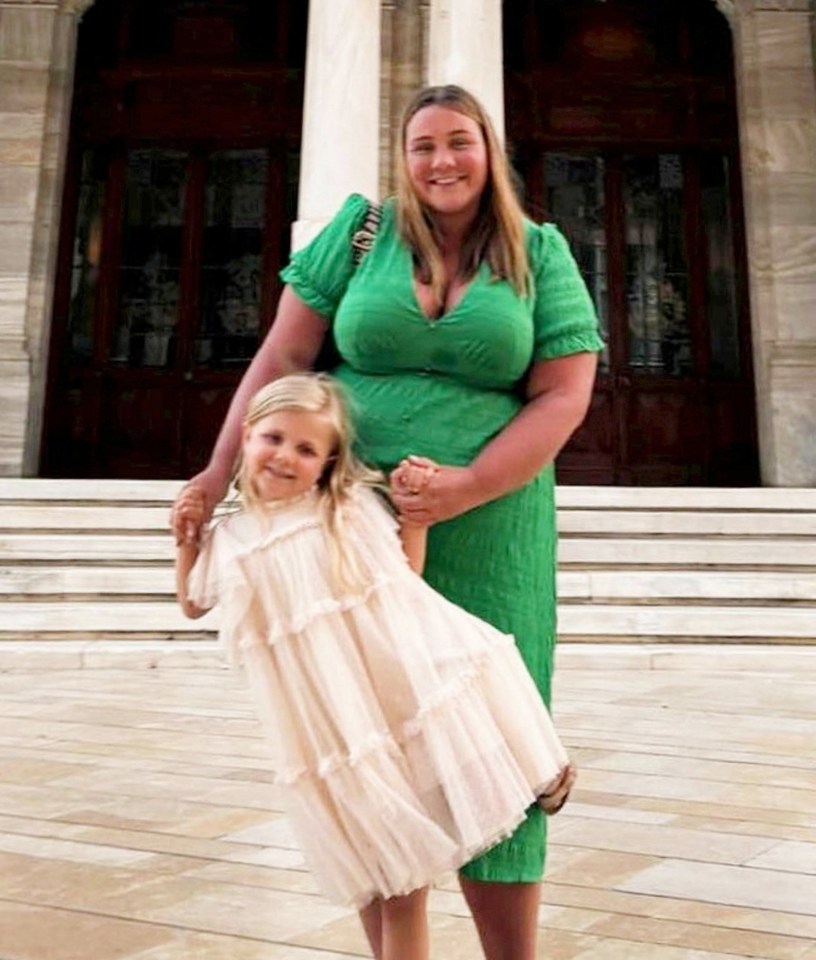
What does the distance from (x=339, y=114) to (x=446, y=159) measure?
7.02 metres

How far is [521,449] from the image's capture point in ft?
4.50

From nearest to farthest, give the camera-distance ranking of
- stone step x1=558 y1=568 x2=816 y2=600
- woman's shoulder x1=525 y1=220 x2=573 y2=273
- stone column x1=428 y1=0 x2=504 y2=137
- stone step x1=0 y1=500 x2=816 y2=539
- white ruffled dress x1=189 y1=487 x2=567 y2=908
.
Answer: white ruffled dress x1=189 y1=487 x2=567 y2=908
woman's shoulder x1=525 y1=220 x2=573 y2=273
stone step x1=558 y1=568 x2=816 y2=600
stone step x1=0 y1=500 x2=816 y2=539
stone column x1=428 y1=0 x2=504 y2=137

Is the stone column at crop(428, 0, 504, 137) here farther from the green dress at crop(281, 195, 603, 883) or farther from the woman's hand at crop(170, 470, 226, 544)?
the woman's hand at crop(170, 470, 226, 544)

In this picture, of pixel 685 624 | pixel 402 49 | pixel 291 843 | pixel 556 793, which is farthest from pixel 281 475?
pixel 402 49

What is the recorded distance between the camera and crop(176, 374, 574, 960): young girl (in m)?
1.26

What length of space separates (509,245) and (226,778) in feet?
6.95

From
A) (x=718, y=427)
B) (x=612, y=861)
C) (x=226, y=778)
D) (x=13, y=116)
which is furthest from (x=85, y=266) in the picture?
(x=612, y=861)

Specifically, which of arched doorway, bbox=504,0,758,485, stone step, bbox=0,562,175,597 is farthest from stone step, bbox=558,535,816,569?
arched doorway, bbox=504,0,758,485

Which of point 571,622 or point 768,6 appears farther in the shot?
point 768,6

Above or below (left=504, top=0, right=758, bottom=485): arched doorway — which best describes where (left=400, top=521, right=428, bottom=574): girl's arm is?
below

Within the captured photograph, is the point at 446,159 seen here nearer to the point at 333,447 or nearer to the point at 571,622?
the point at 333,447

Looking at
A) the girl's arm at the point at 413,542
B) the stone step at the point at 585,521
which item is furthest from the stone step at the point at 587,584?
the girl's arm at the point at 413,542

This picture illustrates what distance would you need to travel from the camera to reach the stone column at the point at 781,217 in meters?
10.2

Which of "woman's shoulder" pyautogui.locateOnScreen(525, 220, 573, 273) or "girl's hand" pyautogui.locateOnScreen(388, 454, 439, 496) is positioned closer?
"girl's hand" pyautogui.locateOnScreen(388, 454, 439, 496)
